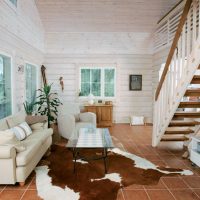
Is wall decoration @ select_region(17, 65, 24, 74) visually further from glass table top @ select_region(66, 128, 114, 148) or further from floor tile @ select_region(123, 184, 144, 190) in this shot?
floor tile @ select_region(123, 184, 144, 190)

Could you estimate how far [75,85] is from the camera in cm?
695

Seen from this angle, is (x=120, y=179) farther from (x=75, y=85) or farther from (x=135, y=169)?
(x=75, y=85)

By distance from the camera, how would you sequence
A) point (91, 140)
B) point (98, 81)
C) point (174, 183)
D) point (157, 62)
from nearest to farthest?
point (174, 183) < point (91, 140) < point (157, 62) < point (98, 81)

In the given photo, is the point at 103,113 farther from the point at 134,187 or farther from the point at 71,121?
the point at 134,187

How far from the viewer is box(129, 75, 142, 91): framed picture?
6.97 m

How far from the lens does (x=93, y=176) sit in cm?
301

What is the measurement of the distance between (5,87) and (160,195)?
346 centimetres

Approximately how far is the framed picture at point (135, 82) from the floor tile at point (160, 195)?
4.66m

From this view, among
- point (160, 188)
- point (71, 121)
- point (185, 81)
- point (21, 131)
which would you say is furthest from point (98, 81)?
point (160, 188)

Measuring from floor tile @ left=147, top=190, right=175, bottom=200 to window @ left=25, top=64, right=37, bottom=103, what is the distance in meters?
3.98

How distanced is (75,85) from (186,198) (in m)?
5.13

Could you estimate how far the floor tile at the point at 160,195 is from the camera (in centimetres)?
248

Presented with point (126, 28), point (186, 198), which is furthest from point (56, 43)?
point (186, 198)

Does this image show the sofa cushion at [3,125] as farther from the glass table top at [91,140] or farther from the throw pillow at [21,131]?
the glass table top at [91,140]
